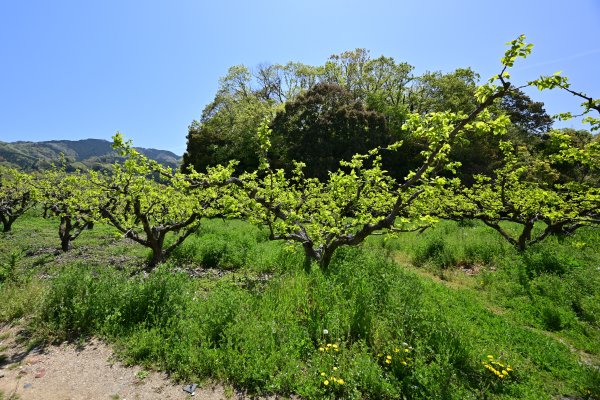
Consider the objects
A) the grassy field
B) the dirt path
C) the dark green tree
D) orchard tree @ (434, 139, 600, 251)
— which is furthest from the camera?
the dark green tree

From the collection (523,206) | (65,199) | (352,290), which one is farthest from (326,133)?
(352,290)

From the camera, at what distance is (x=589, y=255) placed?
10422mm

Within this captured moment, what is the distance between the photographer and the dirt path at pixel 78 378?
483 centimetres

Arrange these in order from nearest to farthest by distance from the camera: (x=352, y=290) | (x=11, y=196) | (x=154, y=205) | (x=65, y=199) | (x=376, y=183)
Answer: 1. (x=352, y=290)
2. (x=376, y=183)
3. (x=154, y=205)
4. (x=65, y=199)
5. (x=11, y=196)

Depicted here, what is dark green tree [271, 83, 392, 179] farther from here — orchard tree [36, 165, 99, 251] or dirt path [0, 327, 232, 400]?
dirt path [0, 327, 232, 400]

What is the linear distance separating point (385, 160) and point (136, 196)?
27.1m

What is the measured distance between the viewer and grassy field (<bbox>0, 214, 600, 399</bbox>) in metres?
5.00

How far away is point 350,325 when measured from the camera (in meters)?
6.07

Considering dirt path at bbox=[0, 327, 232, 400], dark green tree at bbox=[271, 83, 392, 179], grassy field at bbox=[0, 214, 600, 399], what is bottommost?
dirt path at bbox=[0, 327, 232, 400]

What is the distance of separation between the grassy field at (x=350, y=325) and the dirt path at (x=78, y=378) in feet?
0.88

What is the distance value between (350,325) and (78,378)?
496cm

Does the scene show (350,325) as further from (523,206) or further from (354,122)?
(354,122)

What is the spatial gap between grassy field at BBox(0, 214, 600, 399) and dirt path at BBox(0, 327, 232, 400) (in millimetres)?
270

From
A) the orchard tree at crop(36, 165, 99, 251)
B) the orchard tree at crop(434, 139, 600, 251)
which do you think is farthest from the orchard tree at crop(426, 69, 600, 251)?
the orchard tree at crop(36, 165, 99, 251)
